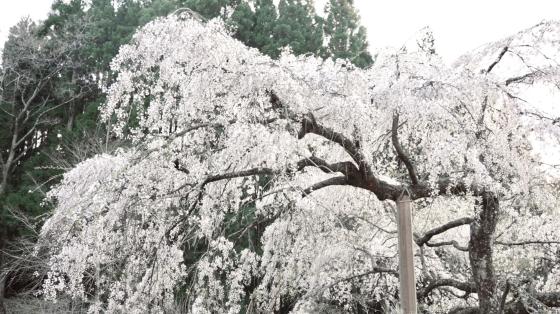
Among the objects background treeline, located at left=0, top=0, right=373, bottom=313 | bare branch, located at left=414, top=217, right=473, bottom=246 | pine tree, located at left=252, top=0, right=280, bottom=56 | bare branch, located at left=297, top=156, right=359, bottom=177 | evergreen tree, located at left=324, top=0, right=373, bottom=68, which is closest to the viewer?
bare branch, located at left=297, top=156, right=359, bottom=177

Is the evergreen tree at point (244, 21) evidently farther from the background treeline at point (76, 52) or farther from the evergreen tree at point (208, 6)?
the evergreen tree at point (208, 6)

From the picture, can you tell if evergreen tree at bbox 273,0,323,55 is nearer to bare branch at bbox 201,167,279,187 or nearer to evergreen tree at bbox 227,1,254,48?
evergreen tree at bbox 227,1,254,48

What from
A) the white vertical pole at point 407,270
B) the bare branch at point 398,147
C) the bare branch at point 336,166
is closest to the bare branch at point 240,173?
the bare branch at point 336,166

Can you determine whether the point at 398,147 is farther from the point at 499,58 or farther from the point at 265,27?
the point at 265,27

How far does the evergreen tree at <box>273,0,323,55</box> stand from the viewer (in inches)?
546

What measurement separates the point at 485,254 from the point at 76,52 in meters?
13.8

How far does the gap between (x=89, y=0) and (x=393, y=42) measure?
14.9 metres

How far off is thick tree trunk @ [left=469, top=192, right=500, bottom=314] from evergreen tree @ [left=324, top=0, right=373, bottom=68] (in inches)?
409

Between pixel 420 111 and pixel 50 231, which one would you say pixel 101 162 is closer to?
pixel 50 231

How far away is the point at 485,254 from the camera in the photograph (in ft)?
13.5

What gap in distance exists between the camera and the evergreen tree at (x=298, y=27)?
13875mm

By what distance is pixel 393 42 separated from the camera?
3.96m

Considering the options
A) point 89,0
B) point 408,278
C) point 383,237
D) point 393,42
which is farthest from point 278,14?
point 408,278

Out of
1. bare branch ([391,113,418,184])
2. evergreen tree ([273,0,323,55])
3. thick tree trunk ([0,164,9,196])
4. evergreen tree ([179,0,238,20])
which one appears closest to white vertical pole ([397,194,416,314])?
bare branch ([391,113,418,184])
